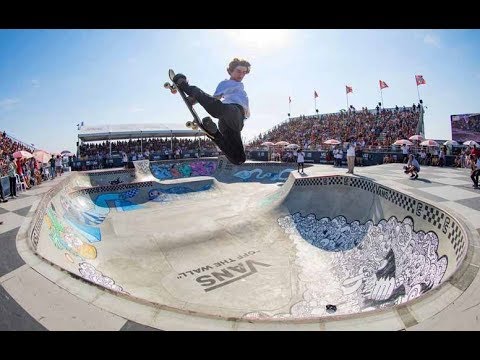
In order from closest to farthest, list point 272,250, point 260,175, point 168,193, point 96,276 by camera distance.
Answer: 1. point 96,276
2. point 272,250
3. point 168,193
4. point 260,175

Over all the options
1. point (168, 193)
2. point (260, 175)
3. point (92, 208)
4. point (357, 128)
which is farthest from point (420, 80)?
point (92, 208)

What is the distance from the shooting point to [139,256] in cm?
925

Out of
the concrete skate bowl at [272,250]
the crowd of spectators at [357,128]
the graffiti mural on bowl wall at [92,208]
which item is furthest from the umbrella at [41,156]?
the crowd of spectators at [357,128]

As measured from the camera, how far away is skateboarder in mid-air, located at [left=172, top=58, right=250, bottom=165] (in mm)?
4031

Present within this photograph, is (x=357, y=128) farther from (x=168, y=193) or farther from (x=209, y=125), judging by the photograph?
(x=209, y=125)

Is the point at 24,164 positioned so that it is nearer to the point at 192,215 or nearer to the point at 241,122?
the point at 192,215

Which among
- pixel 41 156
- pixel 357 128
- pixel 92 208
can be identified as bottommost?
pixel 92 208

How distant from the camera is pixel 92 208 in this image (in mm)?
15242


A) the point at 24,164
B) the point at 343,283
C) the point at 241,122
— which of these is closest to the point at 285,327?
the point at 241,122

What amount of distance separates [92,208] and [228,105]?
13871 millimetres

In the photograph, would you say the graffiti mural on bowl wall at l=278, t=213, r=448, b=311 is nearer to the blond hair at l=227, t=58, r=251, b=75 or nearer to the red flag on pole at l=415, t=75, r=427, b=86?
the blond hair at l=227, t=58, r=251, b=75

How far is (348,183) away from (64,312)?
11.4 meters

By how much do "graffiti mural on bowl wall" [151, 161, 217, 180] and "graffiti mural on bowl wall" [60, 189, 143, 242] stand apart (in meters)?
8.98
